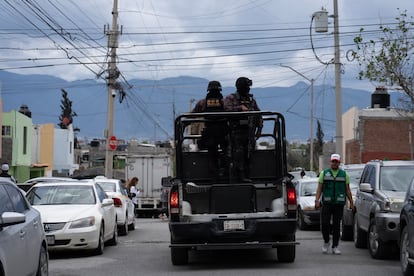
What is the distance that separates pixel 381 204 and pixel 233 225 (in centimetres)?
260

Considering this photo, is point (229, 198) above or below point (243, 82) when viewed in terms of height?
below

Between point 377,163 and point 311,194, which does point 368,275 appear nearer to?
point 377,163

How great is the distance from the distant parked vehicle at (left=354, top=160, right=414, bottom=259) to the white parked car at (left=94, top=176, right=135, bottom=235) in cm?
682

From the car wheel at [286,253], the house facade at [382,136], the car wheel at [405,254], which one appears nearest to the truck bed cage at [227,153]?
the car wheel at [286,253]

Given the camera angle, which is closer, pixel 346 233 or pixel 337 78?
pixel 346 233

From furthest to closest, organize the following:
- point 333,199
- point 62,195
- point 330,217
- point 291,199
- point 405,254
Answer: point 62,195
point 330,217
point 333,199
point 291,199
point 405,254

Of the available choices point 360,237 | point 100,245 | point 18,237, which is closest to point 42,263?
point 18,237

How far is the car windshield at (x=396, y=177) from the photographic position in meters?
13.1

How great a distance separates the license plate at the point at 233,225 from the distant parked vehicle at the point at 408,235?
2.39 m

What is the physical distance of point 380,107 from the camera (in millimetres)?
50344

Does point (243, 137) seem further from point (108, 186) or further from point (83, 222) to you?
point (108, 186)

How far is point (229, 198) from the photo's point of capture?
12.0 meters

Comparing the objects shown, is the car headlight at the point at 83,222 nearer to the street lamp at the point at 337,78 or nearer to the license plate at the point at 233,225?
the license plate at the point at 233,225

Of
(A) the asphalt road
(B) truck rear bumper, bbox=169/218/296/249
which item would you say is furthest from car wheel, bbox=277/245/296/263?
(B) truck rear bumper, bbox=169/218/296/249
